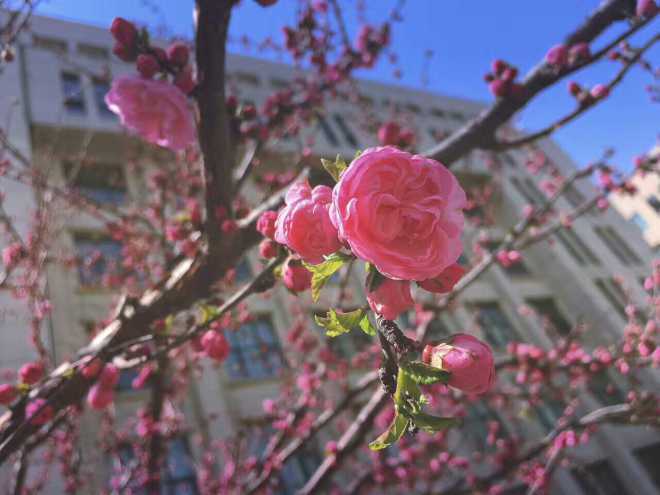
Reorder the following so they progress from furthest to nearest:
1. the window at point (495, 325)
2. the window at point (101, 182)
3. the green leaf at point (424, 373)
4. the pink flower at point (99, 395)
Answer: the window at point (495, 325)
the window at point (101, 182)
the pink flower at point (99, 395)
the green leaf at point (424, 373)

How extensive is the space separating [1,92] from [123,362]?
1607cm

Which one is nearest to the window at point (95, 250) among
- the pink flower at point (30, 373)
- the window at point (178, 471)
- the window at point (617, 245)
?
the window at point (178, 471)

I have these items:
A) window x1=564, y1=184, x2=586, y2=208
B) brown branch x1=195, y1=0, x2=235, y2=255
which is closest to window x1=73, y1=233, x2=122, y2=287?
brown branch x1=195, y1=0, x2=235, y2=255

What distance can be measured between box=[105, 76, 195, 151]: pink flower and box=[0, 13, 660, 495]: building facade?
11.9 ft

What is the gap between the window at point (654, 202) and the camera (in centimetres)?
2778

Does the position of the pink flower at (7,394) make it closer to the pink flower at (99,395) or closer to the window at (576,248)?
the pink flower at (99,395)

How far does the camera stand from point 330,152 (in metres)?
20.5

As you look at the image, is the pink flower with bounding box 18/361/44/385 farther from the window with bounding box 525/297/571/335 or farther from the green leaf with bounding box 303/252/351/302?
the window with bounding box 525/297/571/335

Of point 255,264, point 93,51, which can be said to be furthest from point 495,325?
point 93,51

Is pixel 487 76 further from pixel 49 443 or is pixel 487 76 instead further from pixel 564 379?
pixel 564 379

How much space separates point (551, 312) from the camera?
61.1 ft

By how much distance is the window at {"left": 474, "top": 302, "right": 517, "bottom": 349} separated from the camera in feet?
51.7

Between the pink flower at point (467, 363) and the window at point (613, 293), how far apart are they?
21.1 meters

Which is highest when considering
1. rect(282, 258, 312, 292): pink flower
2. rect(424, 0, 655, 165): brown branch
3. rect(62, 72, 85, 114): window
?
rect(62, 72, 85, 114): window
